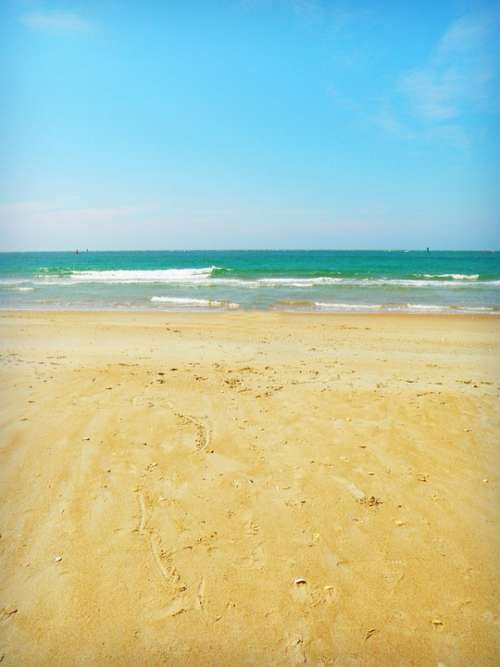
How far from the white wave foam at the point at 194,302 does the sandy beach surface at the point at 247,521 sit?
45.0 feet

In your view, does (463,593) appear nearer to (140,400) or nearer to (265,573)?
(265,573)

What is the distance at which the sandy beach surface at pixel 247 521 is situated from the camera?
2.45 m

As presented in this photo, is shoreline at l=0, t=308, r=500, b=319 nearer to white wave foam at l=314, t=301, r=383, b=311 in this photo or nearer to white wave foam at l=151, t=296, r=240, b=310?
white wave foam at l=314, t=301, r=383, b=311

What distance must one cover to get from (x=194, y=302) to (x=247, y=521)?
19.2 m

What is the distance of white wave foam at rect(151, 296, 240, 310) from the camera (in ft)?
68.7

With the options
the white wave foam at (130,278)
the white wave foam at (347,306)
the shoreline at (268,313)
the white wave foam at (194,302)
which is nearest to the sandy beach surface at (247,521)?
the shoreline at (268,313)

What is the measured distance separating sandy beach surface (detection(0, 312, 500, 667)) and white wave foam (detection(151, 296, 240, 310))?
45.0ft

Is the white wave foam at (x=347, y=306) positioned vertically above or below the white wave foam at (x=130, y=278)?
below

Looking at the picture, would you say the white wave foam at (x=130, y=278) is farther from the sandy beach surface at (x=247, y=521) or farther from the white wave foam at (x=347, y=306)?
the sandy beach surface at (x=247, y=521)

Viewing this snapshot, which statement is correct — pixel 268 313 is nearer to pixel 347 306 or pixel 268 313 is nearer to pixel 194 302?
pixel 347 306

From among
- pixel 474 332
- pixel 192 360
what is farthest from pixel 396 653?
pixel 474 332

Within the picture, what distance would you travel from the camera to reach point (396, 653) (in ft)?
7.77

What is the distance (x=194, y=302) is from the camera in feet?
72.7

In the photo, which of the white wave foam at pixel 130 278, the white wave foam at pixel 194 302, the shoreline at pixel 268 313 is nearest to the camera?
the shoreline at pixel 268 313
